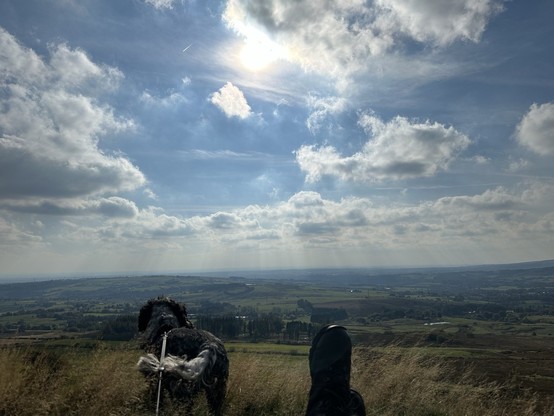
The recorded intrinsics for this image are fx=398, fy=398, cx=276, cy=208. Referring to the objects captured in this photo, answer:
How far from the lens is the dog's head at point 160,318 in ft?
22.5

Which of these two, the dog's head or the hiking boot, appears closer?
the hiking boot

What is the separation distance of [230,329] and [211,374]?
70.2 meters

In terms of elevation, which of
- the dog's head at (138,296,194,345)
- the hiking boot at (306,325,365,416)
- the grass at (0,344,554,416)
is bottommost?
the grass at (0,344,554,416)

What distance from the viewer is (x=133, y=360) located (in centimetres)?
754

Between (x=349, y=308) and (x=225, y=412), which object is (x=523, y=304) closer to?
(x=349, y=308)

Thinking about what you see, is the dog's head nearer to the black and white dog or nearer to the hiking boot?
the black and white dog

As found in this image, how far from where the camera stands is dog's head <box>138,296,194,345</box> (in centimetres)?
684

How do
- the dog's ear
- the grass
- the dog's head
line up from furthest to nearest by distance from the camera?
the dog's ear
the dog's head
the grass

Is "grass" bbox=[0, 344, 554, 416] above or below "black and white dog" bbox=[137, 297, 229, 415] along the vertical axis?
below

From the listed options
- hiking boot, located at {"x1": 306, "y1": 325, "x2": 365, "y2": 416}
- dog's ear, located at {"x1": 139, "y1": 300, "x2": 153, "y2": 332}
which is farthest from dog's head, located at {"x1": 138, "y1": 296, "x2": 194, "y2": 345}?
hiking boot, located at {"x1": 306, "y1": 325, "x2": 365, "y2": 416}

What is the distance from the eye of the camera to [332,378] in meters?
5.52

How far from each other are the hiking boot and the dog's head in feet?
8.18

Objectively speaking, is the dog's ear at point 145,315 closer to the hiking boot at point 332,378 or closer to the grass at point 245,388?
the grass at point 245,388

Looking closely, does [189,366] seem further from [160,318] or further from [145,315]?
[145,315]
